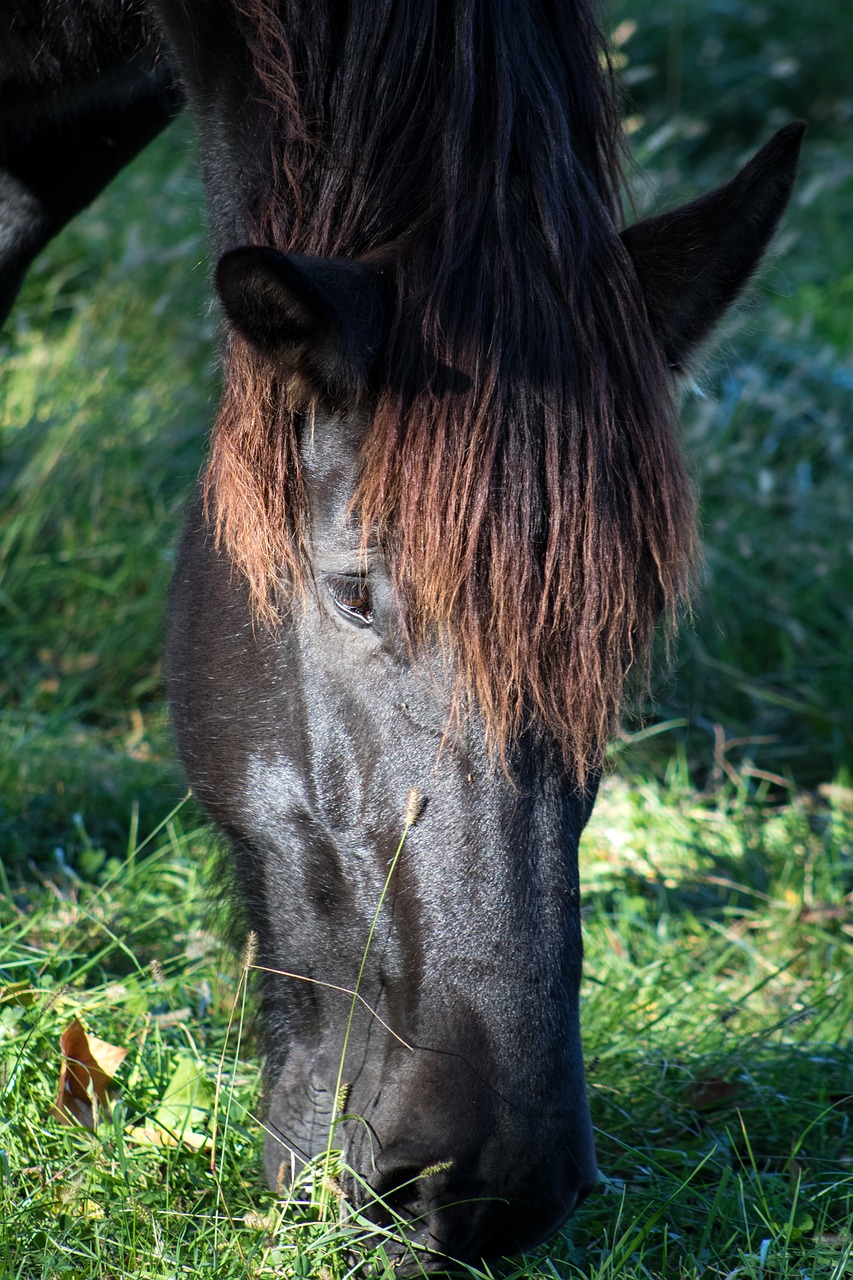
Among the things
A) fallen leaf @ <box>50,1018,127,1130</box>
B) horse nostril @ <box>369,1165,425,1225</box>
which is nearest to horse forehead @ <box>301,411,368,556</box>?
horse nostril @ <box>369,1165,425,1225</box>

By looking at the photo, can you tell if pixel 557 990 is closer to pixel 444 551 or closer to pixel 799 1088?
pixel 444 551

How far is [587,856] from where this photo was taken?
3164 millimetres

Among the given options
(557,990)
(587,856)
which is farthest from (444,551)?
(587,856)

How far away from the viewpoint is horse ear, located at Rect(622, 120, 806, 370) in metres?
1.72

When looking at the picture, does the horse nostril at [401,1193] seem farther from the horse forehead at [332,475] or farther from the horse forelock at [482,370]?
the horse forehead at [332,475]

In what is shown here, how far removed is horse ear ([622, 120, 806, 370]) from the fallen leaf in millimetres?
1378

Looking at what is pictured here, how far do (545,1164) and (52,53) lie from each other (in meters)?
2.13

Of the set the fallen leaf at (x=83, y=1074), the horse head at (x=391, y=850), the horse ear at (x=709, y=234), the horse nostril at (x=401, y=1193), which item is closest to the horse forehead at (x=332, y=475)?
the horse head at (x=391, y=850)

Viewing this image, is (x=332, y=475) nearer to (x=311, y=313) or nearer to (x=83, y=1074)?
(x=311, y=313)

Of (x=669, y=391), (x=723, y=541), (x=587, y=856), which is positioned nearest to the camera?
Answer: (x=669, y=391)

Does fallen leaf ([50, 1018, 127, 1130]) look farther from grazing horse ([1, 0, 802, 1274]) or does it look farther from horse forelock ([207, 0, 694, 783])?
horse forelock ([207, 0, 694, 783])

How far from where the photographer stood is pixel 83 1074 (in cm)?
184

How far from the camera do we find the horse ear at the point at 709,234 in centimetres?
172

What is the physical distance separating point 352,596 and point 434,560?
0.47ft
